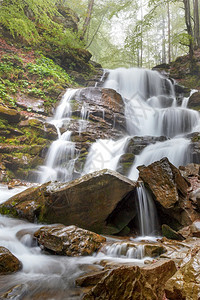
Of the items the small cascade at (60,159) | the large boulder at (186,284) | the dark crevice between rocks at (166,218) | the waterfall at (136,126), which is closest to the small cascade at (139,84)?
the waterfall at (136,126)

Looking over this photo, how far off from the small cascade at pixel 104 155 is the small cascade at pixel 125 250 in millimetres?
5131

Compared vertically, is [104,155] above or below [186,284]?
above

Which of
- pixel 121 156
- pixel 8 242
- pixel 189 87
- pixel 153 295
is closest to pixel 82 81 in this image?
pixel 189 87

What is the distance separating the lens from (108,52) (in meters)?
26.7

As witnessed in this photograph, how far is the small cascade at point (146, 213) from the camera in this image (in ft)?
16.6

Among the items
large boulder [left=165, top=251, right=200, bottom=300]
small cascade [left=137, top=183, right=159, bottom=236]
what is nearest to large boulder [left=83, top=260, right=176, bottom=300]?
large boulder [left=165, top=251, right=200, bottom=300]

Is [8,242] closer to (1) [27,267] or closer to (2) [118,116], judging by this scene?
(1) [27,267]

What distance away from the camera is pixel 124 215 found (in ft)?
16.8

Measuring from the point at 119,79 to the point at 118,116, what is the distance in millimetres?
6991

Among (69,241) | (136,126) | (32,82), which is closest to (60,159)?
(69,241)

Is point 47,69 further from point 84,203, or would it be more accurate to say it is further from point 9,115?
point 84,203

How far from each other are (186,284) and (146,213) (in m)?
3.55

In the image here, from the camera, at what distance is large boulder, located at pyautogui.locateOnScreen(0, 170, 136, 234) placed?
15.2 feet

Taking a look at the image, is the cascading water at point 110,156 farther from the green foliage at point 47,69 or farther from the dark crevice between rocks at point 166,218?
the green foliage at point 47,69
